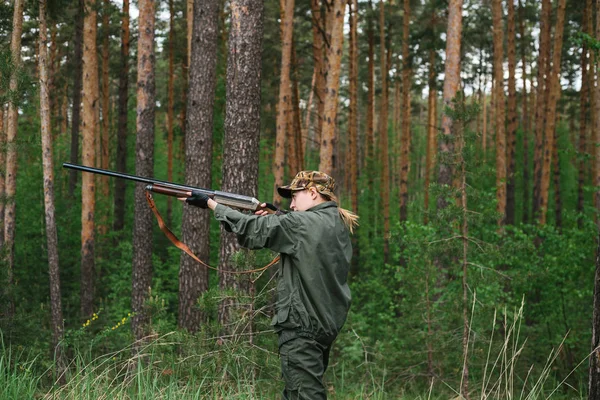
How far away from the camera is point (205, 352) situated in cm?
559

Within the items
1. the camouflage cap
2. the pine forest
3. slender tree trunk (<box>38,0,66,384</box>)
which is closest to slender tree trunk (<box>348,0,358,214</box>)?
the pine forest

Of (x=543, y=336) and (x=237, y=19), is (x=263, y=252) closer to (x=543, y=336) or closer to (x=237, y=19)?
(x=237, y=19)

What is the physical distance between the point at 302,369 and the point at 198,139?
25.7 ft

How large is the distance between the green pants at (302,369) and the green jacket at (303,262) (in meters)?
0.08

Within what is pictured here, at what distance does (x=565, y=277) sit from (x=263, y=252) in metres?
8.10

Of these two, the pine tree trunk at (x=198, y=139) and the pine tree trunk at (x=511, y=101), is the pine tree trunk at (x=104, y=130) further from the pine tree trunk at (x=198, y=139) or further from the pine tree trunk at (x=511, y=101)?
the pine tree trunk at (x=511, y=101)

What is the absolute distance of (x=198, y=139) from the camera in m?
11.2

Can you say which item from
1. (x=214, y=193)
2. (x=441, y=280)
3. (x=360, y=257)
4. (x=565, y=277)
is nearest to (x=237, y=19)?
(x=214, y=193)

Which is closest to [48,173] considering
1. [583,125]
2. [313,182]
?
[313,182]

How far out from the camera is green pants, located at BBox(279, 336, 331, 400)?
3826mm

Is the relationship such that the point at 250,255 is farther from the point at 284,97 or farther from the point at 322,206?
the point at 284,97

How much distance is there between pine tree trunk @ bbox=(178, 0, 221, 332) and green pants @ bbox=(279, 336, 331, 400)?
292 inches

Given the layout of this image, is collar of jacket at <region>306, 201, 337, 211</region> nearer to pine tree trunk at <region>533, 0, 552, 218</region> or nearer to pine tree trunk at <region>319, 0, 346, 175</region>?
pine tree trunk at <region>319, 0, 346, 175</region>

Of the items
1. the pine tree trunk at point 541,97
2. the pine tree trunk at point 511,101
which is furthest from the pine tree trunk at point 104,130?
the pine tree trunk at point 541,97
